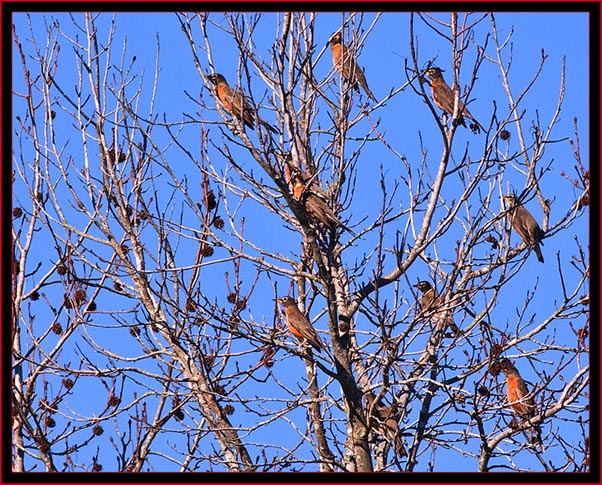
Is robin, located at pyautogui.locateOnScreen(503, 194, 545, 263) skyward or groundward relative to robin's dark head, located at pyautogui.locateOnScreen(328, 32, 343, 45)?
groundward

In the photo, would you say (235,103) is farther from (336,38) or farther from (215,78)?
(336,38)

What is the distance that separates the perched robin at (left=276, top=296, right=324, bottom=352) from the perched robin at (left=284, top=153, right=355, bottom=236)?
0.84 meters

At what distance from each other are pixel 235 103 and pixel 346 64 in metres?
1.09

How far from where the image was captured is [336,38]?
8.60 metres

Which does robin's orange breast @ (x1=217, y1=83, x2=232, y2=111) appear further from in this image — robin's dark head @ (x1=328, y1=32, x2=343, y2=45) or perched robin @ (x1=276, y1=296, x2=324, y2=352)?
perched robin @ (x1=276, y1=296, x2=324, y2=352)

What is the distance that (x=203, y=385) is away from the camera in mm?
7863

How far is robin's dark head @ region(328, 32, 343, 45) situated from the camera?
7.90m

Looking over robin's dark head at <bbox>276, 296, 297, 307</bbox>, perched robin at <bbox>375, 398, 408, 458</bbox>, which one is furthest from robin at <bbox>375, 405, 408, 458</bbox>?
robin's dark head at <bbox>276, 296, 297, 307</bbox>

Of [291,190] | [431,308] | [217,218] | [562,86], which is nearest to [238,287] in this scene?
[217,218]

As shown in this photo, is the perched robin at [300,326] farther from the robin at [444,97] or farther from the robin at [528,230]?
the robin at [444,97]

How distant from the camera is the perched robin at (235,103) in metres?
6.65

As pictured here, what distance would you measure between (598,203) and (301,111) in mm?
2823

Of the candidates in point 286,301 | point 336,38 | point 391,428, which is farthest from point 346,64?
point 391,428

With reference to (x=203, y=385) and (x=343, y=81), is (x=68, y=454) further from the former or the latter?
(x=343, y=81)
